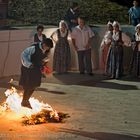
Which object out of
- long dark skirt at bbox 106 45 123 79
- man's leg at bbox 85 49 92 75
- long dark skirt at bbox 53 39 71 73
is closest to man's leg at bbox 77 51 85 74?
man's leg at bbox 85 49 92 75

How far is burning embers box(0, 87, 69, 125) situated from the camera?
991 centimetres

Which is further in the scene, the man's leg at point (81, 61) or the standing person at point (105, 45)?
the man's leg at point (81, 61)

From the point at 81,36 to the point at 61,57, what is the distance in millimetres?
986

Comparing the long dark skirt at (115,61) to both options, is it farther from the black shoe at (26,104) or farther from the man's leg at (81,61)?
the black shoe at (26,104)

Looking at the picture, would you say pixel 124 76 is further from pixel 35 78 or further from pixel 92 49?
pixel 35 78

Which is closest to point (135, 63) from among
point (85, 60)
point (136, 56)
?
point (136, 56)

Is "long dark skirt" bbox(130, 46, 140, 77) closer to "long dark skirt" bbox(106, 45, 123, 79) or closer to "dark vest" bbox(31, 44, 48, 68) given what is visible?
"long dark skirt" bbox(106, 45, 123, 79)

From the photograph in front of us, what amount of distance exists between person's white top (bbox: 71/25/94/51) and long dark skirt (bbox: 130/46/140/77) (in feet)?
4.85

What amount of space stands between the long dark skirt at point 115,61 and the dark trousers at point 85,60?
73 cm

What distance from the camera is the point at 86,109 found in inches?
447

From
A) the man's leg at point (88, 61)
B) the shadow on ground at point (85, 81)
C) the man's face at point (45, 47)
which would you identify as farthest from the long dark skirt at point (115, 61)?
the man's face at point (45, 47)

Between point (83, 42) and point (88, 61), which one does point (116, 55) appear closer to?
point (88, 61)

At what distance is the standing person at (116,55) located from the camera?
51.3 feet

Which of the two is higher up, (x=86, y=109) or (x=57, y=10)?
(x=57, y=10)
